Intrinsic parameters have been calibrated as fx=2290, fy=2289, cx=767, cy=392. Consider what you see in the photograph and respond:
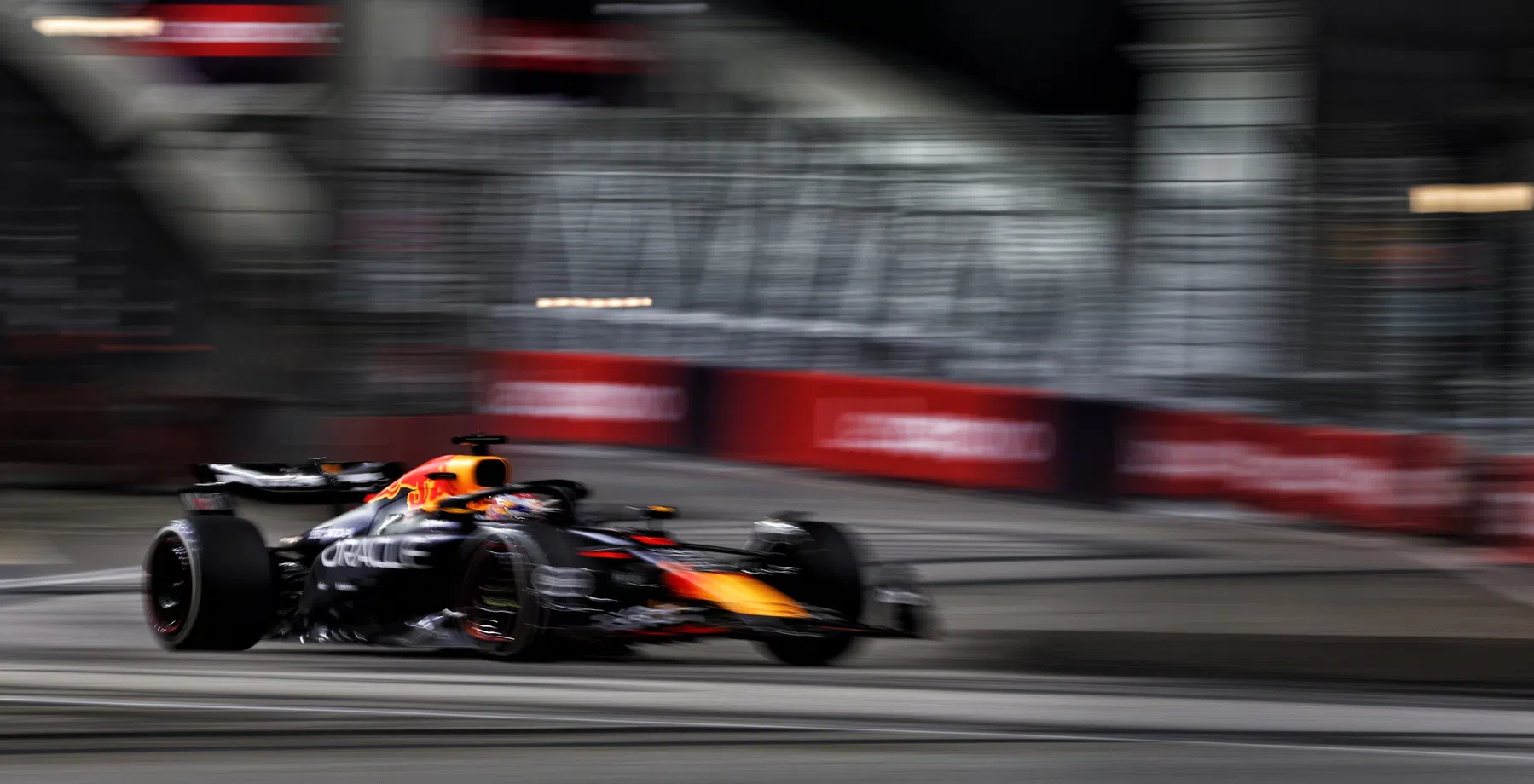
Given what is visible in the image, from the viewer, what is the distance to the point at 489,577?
7852 mm

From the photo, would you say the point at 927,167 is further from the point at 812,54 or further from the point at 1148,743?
the point at 812,54

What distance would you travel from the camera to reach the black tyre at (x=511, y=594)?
7.45m

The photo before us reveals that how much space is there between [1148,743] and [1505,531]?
7.79m

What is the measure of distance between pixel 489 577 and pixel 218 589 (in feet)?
3.93

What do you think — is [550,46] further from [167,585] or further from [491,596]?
[491,596]

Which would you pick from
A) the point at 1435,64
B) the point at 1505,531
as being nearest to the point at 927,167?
the point at 1435,64

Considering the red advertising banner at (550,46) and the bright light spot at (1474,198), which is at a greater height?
the red advertising banner at (550,46)

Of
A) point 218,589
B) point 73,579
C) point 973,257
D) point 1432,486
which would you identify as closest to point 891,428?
point 973,257

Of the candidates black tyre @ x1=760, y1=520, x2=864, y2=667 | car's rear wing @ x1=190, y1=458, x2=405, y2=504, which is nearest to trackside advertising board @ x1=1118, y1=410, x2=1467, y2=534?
black tyre @ x1=760, y1=520, x2=864, y2=667

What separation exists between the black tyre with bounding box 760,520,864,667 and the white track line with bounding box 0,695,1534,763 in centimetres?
176

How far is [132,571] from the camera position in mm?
11711

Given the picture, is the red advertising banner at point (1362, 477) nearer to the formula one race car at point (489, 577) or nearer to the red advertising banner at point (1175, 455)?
the red advertising banner at point (1175, 455)

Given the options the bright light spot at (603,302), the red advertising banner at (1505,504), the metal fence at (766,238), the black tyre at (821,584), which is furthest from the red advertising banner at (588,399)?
the black tyre at (821,584)

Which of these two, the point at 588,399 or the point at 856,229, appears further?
the point at 588,399
